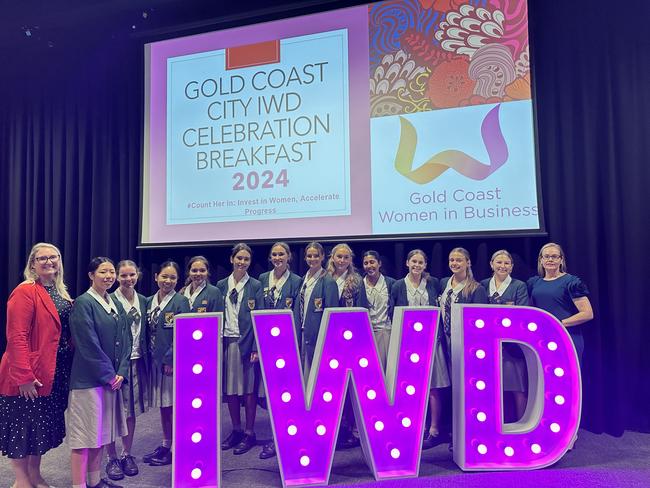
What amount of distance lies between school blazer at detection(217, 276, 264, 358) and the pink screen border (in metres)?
0.71

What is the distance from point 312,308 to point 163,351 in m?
0.92

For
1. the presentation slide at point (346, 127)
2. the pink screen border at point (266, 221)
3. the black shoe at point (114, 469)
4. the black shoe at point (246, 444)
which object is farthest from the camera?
the pink screen border at point (266, 221)

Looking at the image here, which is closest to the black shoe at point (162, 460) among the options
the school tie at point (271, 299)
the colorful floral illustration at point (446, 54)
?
the school tie at point (271, 299)

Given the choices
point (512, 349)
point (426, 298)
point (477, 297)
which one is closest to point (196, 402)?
point (426, 298)

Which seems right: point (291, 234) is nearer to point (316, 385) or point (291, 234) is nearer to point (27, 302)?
point (316, 385)

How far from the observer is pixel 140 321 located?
9.09 ft

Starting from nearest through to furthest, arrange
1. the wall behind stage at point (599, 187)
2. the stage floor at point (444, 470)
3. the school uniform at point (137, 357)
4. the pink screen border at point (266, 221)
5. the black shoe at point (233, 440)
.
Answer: the stage floor at point (444, 470)
the school uniform at point (137, 357)
the black shoe at point (233, 440)
the wall behind stage at point (599, 187)
the pink screen border at point (266, 221)

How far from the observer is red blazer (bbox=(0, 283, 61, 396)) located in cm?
212

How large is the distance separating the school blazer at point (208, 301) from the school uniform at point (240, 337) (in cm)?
14

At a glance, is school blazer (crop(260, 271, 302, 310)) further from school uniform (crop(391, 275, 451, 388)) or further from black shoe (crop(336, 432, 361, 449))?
black shoe (crop(336, 432, 361, 449))

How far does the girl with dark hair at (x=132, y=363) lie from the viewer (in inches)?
102

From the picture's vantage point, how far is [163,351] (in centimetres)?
271

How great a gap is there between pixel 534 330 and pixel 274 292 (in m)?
1.61

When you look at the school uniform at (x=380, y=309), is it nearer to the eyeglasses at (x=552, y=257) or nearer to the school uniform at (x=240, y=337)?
the school uniform at (x=240, y=337)
